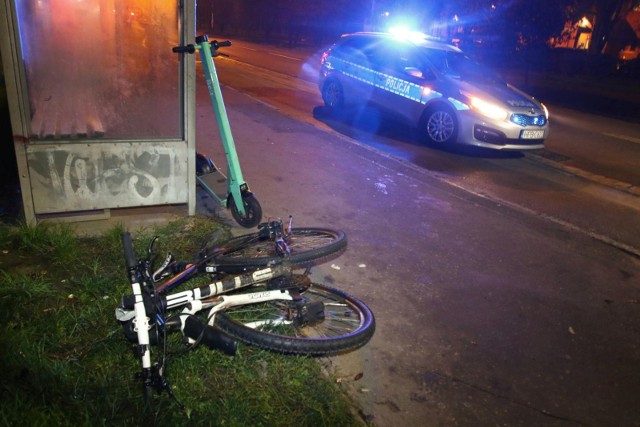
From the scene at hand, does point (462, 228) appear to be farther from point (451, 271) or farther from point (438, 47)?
point (438, 47)

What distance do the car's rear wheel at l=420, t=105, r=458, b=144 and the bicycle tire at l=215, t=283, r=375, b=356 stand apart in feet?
19.2

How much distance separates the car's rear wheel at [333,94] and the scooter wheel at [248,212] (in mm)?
6563

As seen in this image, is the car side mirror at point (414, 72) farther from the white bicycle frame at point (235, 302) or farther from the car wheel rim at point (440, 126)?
the white bicycle frame at point (235, 302)

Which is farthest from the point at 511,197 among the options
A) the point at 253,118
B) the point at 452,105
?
the point at 253,118

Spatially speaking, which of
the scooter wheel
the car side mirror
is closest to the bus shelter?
the scooter wheel

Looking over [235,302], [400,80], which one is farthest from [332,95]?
[235,302]

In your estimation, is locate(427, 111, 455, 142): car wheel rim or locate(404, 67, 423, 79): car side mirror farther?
locate(404, 67, 423, 79): car side mirror

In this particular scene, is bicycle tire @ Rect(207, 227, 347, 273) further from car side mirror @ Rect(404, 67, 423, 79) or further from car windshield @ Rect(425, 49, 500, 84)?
car windshield @ Rect(425, 49, 500, 84)

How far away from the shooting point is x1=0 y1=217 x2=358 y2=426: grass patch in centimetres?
249

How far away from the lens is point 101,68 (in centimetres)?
455

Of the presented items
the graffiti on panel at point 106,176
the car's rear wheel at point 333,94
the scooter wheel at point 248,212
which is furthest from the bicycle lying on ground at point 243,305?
the car's rear wheel at point 333,94

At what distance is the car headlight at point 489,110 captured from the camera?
8148mm

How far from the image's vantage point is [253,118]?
9.66 meters

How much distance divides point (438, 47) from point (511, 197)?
162 inches
